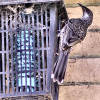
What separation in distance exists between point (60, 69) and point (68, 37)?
0.24 meters

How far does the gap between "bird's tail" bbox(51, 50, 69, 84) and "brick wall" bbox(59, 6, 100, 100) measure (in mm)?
432

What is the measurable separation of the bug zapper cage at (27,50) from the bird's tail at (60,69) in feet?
0.17

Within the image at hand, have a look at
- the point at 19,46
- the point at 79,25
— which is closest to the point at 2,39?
the point at 19,46

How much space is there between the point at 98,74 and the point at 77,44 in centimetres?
27

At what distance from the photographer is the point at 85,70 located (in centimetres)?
591

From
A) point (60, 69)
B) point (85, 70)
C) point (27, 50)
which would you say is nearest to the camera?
point (60, 69)

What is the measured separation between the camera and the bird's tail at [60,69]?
540 centimetres

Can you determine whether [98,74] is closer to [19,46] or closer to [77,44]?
[77,44]

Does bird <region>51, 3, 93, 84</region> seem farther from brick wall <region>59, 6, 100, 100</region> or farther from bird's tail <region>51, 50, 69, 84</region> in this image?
brick wall <region>59, 6, 100, 100</region>

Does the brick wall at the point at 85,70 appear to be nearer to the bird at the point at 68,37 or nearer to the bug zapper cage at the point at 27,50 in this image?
the bird at the point at 68,37

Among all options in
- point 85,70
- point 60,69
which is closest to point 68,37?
A: point 60,69

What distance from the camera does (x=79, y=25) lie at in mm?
5648

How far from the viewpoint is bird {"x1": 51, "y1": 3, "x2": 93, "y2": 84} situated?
17.8 ft

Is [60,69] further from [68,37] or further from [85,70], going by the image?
[85,70]
